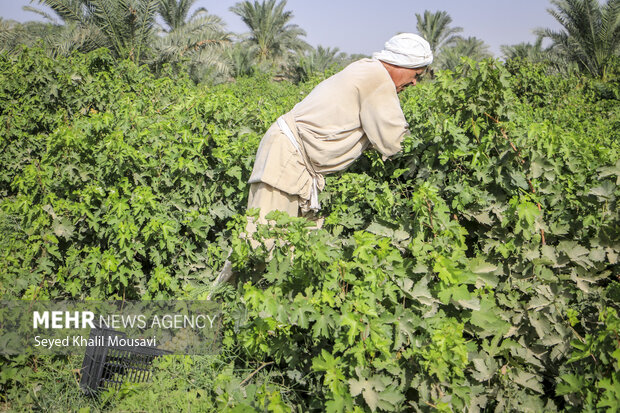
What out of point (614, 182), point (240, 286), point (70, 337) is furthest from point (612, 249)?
point (70, 337)

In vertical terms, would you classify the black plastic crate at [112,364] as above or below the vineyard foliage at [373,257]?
below

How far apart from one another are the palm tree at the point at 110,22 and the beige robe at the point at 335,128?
11.6 m

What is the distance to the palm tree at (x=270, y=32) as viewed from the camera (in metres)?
23.6

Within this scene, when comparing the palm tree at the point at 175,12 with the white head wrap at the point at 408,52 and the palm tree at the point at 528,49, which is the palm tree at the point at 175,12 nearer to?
the palm tree at the point at 528,49

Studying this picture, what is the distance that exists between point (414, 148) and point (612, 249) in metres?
1.15

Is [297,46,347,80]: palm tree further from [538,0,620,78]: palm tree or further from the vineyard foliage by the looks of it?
the vineyard foliage

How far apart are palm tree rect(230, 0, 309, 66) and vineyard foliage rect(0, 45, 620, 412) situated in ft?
71.5

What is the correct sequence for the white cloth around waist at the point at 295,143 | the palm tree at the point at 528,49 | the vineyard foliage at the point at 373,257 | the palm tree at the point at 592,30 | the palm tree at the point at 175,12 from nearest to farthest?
the vineyard foliage at the point at 373,257 → the white cloth around waist at the point at 295,143 → the palm tree at the point at 592,30 → the palm tree at the point at 175,12 → the palm tree at the point at 528,49

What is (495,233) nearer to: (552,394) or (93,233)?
(552,394)

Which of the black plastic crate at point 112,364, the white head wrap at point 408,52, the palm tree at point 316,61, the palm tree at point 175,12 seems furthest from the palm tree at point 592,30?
the black plastic crate at point 112,364

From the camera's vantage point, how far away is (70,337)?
2.97m

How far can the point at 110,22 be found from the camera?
13.0m

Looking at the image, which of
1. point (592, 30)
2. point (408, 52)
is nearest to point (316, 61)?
point (592, 30)

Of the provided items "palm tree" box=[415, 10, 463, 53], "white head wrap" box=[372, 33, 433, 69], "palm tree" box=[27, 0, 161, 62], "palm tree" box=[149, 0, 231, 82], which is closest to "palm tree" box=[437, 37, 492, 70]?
"palm tree" box=[415, 10, 463, 53]
